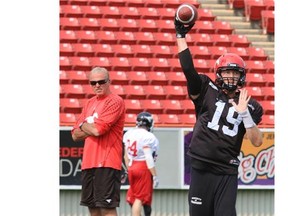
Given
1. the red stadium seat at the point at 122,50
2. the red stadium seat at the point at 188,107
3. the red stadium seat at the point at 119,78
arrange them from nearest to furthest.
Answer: the red stadium seat at the point at 188,107 → the red stadium seat at the point at 119,78 → the red stadium seat at the point at 122,50

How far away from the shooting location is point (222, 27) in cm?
2044

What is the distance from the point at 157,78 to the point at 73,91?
1759 millimetres

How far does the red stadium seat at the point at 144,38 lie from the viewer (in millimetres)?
19484

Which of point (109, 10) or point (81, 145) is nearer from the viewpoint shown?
point (81, 145)

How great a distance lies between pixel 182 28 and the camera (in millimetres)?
7621

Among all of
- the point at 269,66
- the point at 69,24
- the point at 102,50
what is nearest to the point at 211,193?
the point at 102,50

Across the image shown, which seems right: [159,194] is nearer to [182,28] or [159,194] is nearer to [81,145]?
[81,145]

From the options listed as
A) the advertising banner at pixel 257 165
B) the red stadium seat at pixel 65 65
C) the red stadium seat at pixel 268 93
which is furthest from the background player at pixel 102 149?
the red stadium seat at pixel 268 93

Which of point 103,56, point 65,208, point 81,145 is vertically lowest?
point 65,208

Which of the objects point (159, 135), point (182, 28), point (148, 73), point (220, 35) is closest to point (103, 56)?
point (148, 73)

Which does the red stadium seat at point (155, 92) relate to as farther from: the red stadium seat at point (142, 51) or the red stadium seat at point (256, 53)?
the red stadium seat at point (256, 53)

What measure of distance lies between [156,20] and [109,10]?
3.08 ft

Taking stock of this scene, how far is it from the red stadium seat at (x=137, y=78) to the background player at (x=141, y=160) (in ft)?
14.9

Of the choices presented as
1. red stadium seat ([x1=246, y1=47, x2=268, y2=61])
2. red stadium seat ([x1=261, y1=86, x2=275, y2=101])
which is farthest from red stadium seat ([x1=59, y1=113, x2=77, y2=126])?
red stadium seat ([x1=246, y1=47, x2=268, y2=61])
